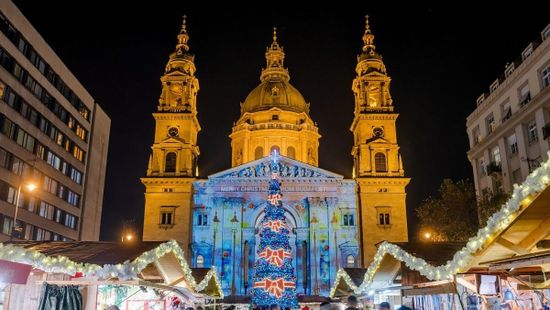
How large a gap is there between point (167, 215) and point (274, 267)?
29.3m

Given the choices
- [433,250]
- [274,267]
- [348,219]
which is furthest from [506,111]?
[433,250]

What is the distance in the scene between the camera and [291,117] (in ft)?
218

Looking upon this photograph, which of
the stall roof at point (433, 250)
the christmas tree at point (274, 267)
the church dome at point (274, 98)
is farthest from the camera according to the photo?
the church dome at point (274, 98)

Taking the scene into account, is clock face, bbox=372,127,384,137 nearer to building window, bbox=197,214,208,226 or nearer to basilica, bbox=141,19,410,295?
basilica, bbox=141,19,410,295

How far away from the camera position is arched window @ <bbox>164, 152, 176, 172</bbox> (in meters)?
54.7

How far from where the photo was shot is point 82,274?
37.6 feet

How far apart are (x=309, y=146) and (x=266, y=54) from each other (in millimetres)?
16387

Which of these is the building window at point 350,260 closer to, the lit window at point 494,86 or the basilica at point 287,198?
the basilica at point 287,198

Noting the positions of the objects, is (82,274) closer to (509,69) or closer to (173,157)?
(509,69)

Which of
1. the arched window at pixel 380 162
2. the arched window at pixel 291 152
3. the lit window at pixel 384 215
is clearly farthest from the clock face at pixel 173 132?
the lit window at pixel 384 215

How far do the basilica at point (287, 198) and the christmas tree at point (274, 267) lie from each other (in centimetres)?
2529

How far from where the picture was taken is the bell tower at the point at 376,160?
173ft

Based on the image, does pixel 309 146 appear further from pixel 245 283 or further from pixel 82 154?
pixel 82 154

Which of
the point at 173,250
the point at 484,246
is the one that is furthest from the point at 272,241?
the point at 484,246
